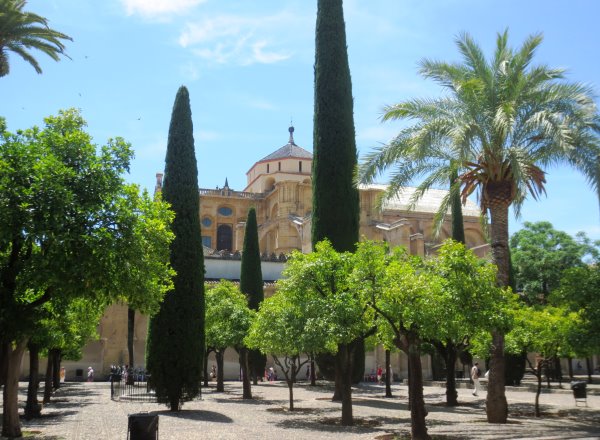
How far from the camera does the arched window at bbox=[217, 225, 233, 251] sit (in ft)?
208

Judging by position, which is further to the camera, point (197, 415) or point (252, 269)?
point (252, 269)

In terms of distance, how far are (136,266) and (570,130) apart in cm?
980

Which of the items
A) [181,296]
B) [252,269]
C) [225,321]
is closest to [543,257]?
[252,269]

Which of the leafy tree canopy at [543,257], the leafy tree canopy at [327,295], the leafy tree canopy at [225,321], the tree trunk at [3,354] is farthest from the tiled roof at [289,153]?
the tree trunk at [3,354]

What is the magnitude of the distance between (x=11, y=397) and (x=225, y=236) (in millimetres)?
52063

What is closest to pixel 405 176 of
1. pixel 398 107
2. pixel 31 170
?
pixel 398 107

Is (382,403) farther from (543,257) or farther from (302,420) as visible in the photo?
(543,257)

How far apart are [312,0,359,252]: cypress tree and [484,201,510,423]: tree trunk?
264 inches

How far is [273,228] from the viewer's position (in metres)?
54.5

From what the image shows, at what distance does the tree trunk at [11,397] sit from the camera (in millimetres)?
11680

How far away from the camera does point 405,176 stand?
1562 centimetres

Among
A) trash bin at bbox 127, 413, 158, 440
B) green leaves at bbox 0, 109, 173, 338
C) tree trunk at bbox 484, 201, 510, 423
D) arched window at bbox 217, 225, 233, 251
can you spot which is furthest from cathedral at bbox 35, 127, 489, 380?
trash bin at bbox 127, 413, 158, 440

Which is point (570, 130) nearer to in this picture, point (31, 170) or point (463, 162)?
point (463, 162)

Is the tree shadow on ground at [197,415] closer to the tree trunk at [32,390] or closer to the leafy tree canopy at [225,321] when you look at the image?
the tree trunk at [32,390]
